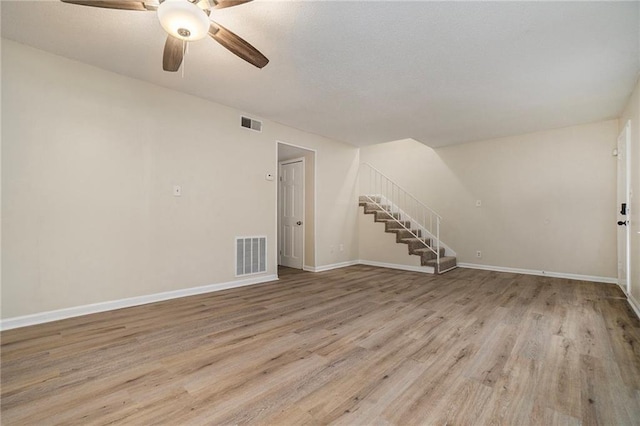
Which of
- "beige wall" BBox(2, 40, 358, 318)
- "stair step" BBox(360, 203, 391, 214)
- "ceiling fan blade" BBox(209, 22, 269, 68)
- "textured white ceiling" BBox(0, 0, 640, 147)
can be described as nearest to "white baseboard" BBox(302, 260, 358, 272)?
"stair step" BBox(360, 203, 391, 214)

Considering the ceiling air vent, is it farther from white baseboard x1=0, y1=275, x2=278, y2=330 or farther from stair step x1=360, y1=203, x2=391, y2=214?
stair step x1=360, y1=203, x2=391, y2=214

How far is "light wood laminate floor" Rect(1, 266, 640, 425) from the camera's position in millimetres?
1577

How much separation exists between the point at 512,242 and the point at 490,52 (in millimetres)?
4131

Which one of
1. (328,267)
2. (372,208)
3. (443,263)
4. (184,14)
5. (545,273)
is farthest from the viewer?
(372,208)

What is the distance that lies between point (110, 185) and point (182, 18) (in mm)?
2255

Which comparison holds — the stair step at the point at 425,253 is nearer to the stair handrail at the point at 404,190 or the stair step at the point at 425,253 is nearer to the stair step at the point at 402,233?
the stair step at the point at 402,233

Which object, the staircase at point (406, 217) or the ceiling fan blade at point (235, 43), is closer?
the ceiling fan blade at point (235, 43)

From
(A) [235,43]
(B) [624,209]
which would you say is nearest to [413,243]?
(B) [624,209]

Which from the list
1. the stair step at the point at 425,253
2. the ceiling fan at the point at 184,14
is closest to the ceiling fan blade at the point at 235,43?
the ceiling fan at the point at 184,14

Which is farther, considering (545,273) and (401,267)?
(401,267)

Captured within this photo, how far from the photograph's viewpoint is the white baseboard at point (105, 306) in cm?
273

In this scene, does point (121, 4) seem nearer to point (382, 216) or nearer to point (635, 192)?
point (635, 192)

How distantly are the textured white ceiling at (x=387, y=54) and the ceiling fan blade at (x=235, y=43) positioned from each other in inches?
10.7

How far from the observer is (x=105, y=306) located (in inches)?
126
